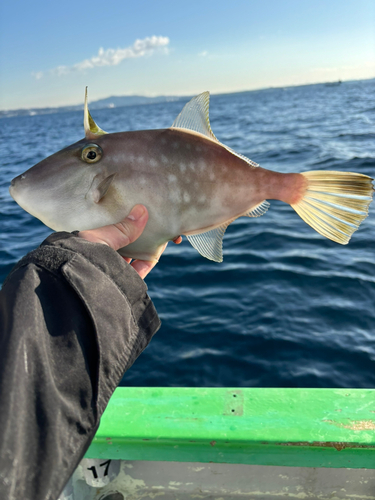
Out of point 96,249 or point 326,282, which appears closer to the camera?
Answer: point 96,249

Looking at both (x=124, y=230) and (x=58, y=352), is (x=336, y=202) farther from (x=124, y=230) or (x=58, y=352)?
(x=58, y=352)

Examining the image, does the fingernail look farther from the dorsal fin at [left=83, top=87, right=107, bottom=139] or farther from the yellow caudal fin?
the yellow caudal fin

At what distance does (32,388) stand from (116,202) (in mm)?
915

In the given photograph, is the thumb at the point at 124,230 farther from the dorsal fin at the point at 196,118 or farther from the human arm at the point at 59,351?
the dorsal fin at the point at 196,118

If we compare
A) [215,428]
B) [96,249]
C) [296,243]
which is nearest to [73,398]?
[96,249]

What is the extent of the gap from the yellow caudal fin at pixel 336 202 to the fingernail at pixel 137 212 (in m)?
0.66

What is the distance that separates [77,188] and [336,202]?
3.55 feet

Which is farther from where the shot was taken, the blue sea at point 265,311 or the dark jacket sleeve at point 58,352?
the blue sea at point 265,311

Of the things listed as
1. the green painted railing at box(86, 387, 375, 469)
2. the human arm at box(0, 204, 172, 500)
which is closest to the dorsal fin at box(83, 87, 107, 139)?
the human arm at box(0, 204, 172, 500)

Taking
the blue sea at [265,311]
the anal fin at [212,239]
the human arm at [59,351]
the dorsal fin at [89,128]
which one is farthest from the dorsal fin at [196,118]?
the blue sea at [265,311]

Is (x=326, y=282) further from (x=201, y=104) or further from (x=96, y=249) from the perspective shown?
(x=96, y=249)

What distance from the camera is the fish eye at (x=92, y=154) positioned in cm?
169

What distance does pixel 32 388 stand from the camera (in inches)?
36.6

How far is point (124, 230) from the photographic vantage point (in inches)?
63.7
